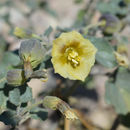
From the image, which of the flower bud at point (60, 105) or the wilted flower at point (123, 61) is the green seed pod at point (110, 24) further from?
the flower bud at point (60, 105)

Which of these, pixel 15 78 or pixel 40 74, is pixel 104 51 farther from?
pixel 15 78

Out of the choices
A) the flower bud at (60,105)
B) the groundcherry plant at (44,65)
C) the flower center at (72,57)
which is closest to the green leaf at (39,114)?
the groundcherry plant at (44,65)

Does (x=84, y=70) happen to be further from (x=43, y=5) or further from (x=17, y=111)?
(x=43, y=5)

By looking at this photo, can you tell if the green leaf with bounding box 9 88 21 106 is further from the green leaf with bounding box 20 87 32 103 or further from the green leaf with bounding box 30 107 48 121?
the green leaf with bounding box 30 107 48 121

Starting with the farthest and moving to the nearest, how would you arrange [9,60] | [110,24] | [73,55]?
[110,24], [9,60], [73,55]

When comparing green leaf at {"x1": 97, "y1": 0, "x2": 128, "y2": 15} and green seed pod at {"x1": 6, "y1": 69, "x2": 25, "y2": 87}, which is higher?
green leaf at {"x1": 97, "y1": 0, "x2": 128, "y2": 15}

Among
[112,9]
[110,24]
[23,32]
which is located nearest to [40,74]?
[23,32]

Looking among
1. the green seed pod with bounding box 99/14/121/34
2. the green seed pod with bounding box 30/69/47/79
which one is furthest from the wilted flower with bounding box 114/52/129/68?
the green seed pod with bounding box 30/69/47/79
